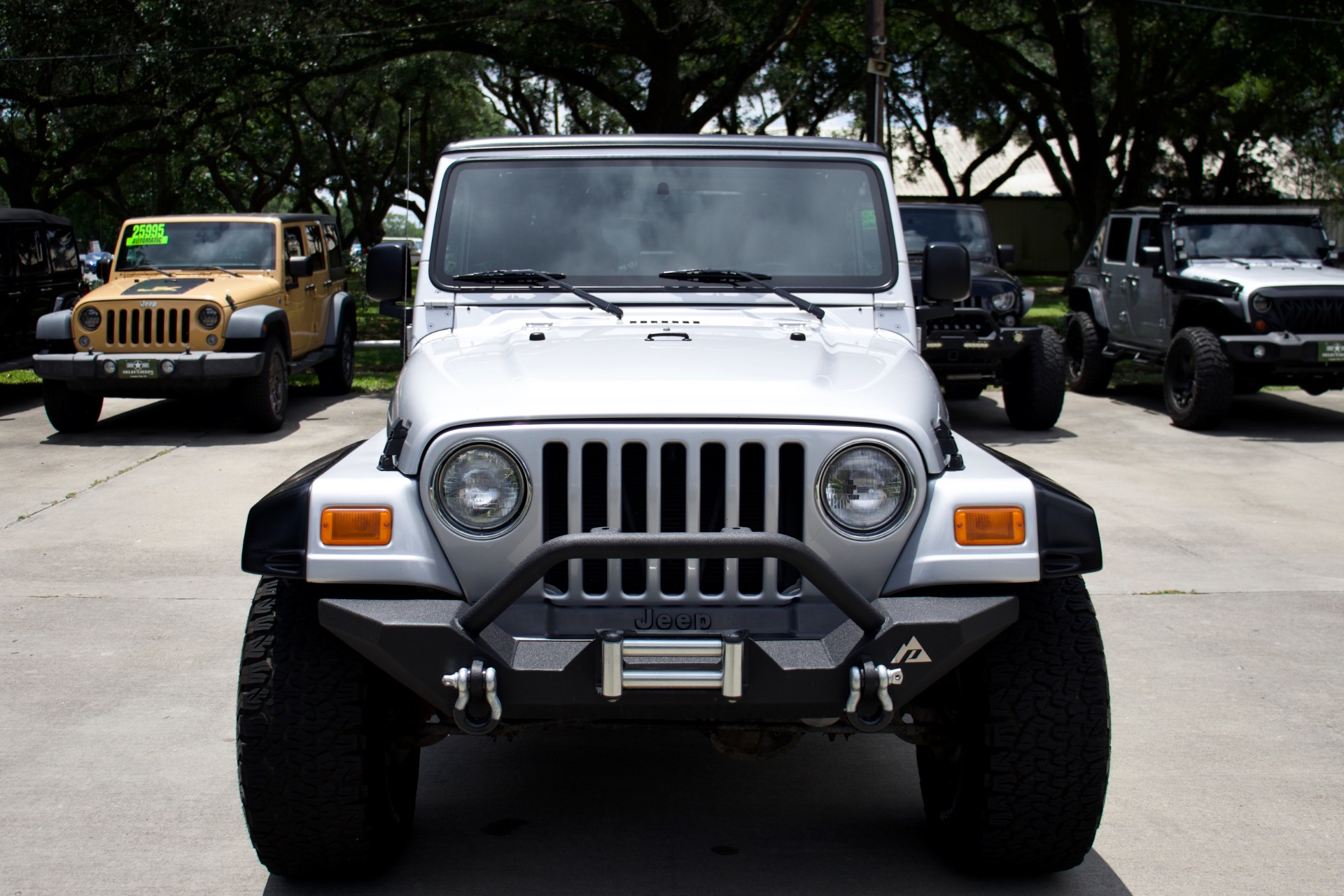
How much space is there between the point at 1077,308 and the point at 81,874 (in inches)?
468

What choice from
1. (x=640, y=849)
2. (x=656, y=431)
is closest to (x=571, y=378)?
(x=656, y=431)

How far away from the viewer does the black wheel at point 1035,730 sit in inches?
114

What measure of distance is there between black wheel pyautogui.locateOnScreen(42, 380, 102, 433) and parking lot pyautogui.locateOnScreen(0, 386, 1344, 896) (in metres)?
3.70

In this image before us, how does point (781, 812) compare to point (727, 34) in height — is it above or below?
below

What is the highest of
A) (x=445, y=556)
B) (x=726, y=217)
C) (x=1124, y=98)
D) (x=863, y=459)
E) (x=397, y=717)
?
(x=1124, y=98)

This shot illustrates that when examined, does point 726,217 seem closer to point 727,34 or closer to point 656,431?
point 656,431

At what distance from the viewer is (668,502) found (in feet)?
9.46

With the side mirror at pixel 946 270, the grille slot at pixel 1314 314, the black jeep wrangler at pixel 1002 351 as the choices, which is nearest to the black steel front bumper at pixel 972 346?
the black jeep wrangler at pixel 1002 351

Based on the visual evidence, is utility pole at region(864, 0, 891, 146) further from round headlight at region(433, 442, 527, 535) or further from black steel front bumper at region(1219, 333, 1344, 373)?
round headlight at region(433, 442, 527, 535)

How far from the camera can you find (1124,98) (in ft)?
69.2

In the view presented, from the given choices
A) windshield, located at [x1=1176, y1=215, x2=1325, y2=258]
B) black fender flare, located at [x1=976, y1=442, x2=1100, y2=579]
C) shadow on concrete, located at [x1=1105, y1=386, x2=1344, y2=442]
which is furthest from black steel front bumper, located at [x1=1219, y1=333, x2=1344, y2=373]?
black fender flare, located at [x1=976, y1=442, x2=1100, y2=579]

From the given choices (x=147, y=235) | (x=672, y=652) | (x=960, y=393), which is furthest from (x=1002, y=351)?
(x=672, y=652)

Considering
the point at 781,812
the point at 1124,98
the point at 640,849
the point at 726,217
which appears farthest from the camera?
the point at 1124,98

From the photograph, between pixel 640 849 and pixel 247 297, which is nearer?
pixel 640 849
